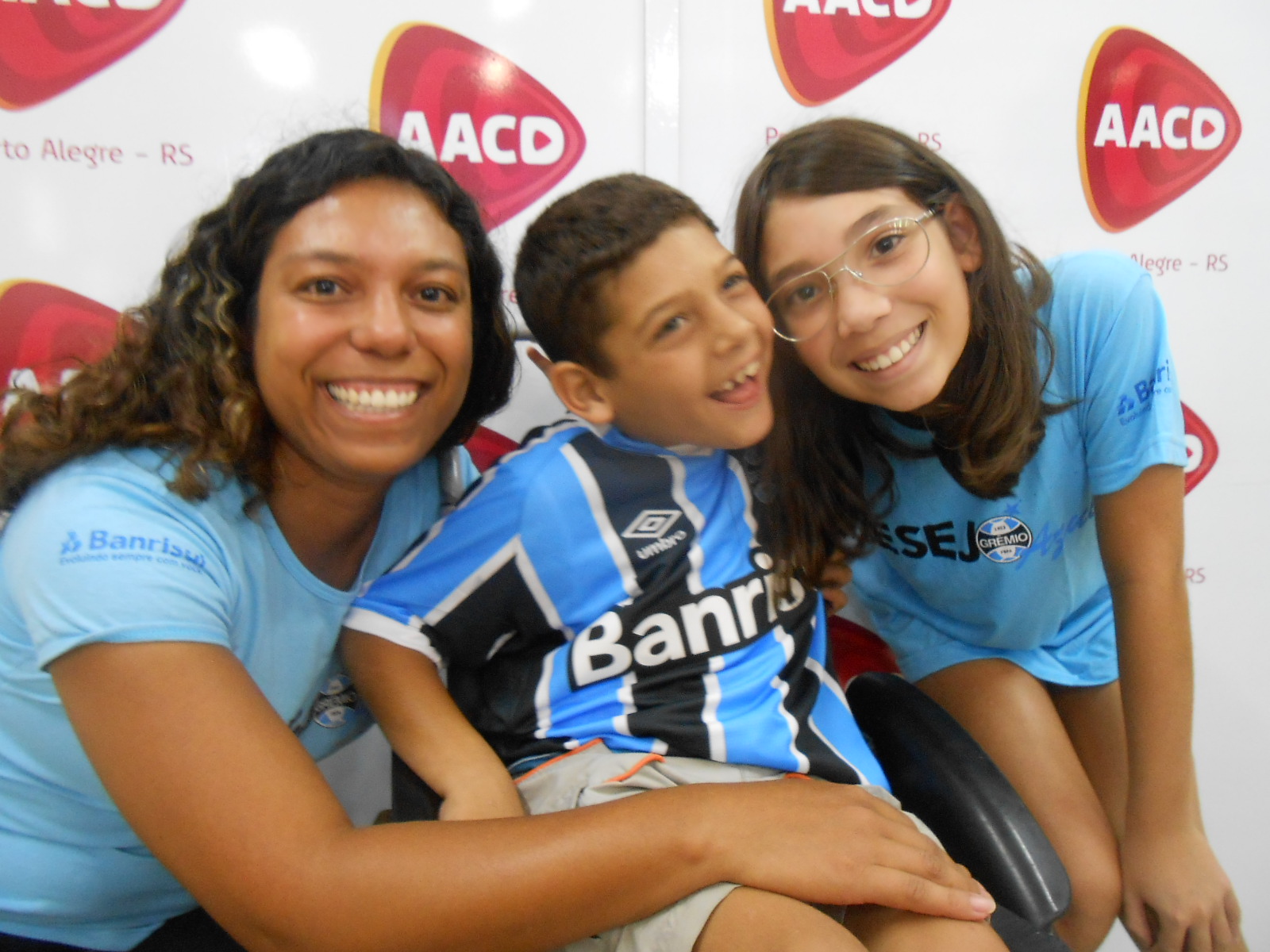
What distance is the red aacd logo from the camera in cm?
146

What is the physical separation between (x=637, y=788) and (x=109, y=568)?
525 mm

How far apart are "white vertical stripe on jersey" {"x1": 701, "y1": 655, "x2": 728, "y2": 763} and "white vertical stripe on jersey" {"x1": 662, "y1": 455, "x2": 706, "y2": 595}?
0.28 feet

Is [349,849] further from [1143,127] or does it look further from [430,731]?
[1143,127]

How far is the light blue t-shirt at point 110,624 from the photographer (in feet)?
2.13

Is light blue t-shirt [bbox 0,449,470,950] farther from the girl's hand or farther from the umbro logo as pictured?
the girl's hand

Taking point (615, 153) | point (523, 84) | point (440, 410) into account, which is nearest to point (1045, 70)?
point (615, 153)

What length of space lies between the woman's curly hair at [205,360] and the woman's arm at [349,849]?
0.20 m

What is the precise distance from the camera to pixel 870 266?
0.90 metres

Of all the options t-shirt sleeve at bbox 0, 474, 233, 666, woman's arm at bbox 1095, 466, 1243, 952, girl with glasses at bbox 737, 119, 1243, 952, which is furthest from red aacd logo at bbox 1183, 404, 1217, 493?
t-shirt sleeve at bbox 0, 474, 233, 666

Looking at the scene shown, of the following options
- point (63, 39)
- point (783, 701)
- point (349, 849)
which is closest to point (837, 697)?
point (783, 701)

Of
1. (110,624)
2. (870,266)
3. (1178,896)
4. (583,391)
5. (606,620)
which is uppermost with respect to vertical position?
(870,266)

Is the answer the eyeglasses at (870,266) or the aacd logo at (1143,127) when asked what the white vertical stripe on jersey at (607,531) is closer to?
the eyeglasses at (870,266)

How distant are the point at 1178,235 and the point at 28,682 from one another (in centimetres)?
186

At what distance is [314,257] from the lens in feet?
2.51
